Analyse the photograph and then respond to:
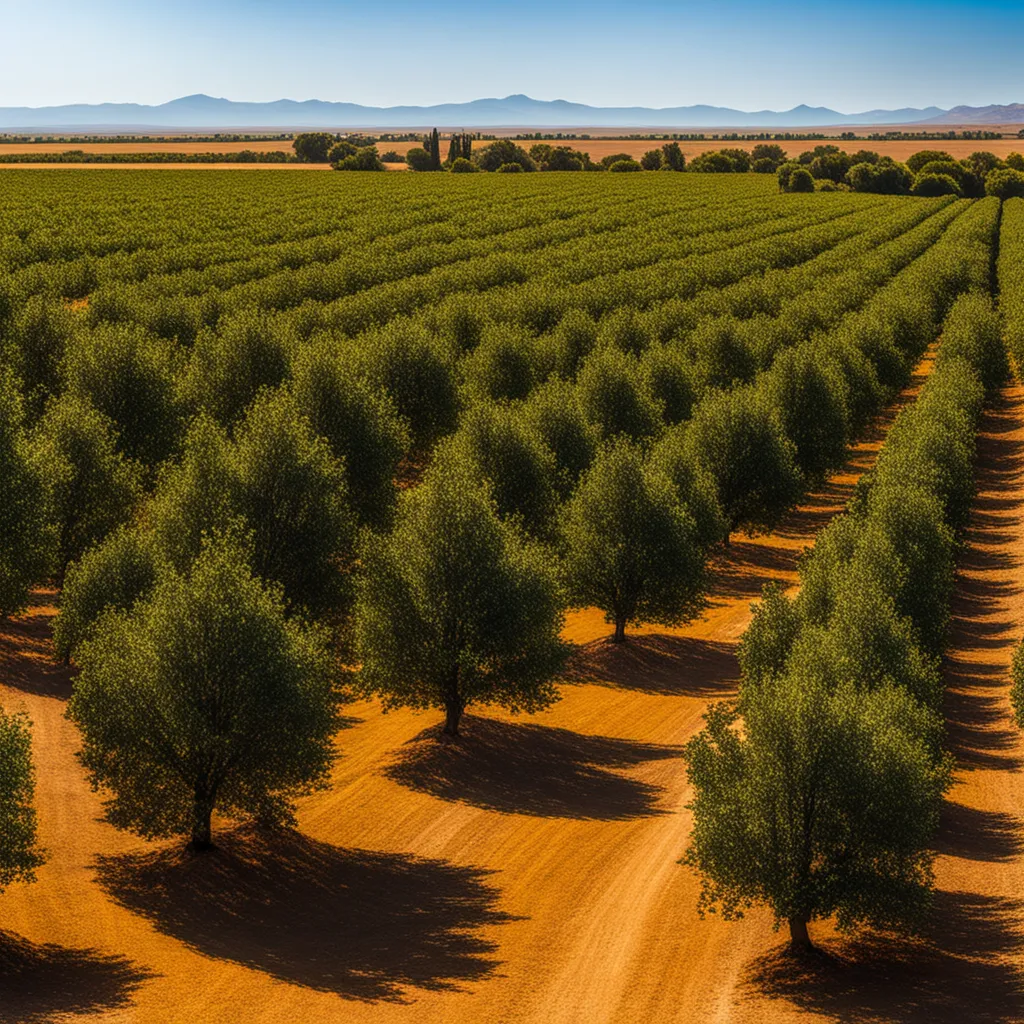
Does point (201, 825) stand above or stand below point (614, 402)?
below

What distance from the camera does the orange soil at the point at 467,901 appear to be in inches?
1250

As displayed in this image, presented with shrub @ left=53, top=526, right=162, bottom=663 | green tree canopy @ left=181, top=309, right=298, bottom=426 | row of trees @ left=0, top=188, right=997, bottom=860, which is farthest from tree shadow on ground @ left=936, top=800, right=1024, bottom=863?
green tree canopy @ left=181, top=309, right=298, bottom=426

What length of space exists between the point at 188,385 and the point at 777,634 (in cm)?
4703

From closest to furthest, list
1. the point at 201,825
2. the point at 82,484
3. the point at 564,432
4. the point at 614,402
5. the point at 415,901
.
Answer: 1. the point at 415,901
2. the point at 201,825
3. the point at 82,484
4. the point at 564,432
5. the point at 614,402

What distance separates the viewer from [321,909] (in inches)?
1483

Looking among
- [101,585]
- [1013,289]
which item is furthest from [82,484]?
[1013,289]

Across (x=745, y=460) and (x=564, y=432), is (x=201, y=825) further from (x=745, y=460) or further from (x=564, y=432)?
(x=745, y=460)

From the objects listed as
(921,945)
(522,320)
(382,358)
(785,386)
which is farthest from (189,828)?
(522,320)

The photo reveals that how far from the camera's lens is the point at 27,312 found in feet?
280

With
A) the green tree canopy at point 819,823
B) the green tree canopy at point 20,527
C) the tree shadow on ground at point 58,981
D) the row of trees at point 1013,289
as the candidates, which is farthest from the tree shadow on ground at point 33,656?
the row of trees at point 1013,289

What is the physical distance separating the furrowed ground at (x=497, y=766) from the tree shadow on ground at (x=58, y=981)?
10cm

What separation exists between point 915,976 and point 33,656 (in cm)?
3928

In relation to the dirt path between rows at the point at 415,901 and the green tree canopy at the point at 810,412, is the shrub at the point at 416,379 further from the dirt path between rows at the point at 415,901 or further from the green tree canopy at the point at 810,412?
the dirt path between rows at the point at 415,901

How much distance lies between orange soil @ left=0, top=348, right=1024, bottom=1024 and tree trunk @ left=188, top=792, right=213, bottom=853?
70cm
